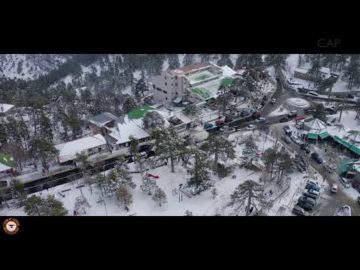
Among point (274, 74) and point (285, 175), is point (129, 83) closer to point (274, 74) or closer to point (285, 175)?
point (274, 74)

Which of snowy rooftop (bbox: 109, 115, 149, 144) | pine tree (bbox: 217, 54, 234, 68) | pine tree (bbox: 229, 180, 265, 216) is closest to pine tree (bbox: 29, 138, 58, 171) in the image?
snowy rooftop (bbox: 109, 115, 149, 144)

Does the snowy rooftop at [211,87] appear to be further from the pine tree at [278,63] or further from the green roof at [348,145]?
the green roof at [348,145]

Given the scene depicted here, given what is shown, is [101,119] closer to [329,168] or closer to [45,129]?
[45,129]

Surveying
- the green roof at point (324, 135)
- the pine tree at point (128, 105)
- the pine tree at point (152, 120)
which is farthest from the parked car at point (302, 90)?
the pine tree at point (128, 105)

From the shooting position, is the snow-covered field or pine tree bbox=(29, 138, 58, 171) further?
pine tree bbox=(29, 138, 58, 171)

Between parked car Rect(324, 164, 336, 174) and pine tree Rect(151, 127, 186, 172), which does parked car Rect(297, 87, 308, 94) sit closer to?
parked car Rect(324, 164, 336, 174)

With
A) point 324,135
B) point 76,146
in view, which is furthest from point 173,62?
point 324,135
